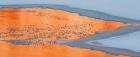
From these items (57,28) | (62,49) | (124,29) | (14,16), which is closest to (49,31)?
(57,28)

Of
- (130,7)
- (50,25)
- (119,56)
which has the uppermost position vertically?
(130,7)

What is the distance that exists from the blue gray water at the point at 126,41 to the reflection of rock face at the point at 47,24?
83 mm

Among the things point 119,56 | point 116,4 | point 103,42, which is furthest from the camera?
point 116,4

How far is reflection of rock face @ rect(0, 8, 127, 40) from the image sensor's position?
132 centimetres

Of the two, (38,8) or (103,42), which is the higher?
(38,8)

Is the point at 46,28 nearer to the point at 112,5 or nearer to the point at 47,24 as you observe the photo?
the point at 47,24

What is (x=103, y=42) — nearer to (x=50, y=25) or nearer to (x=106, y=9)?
(x=106, y=9)

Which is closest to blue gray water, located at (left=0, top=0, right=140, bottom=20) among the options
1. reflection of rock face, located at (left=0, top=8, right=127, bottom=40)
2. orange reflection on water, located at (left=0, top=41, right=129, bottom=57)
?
reflection of rock face, located at (left=0, top=8, right=127, bottom=40)

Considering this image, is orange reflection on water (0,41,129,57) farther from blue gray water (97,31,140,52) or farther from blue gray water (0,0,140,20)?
blue gray water (0,0,140,20)

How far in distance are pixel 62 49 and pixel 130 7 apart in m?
0.47

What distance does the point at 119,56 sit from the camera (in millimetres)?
1159

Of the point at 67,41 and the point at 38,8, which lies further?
the point at 38,8

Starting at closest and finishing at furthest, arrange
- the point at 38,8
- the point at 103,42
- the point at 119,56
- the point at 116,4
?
the point at 119,56, the point at 103,42, the point at 116,4, the point at 38,8

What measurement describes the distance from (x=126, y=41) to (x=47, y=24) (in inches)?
18.3
